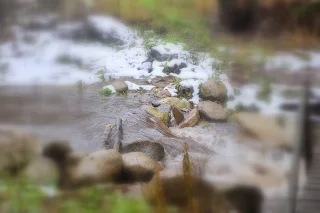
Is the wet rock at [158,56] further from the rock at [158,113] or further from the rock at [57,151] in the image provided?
the rock at [57,151]

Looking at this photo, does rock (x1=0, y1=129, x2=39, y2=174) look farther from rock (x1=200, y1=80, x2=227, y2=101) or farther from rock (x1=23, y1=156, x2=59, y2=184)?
rock (x1=200, y1=80, x2=227, y2=101)

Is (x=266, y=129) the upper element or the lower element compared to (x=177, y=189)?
upper

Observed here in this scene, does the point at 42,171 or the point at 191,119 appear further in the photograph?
the point at 42,171

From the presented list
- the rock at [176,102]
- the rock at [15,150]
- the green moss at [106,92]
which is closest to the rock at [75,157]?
the rock at [15,150]

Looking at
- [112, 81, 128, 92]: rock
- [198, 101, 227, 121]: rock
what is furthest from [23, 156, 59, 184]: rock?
[198, 101, 227, 121]: rock

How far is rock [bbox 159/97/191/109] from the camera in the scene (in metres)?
1.66

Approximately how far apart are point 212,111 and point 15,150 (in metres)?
0.90

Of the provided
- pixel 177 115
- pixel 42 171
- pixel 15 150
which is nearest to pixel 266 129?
pixel 177 115

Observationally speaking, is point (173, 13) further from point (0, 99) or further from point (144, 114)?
point (0, 99)

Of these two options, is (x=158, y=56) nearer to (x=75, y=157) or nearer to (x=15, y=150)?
(x=75, y=157)

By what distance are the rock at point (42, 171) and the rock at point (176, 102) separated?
1.83 feet

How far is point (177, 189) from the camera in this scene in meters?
1.64

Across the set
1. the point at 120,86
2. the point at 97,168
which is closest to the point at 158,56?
the point at 120,86

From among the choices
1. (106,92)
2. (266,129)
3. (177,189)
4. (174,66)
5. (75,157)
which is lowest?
(177,189)
